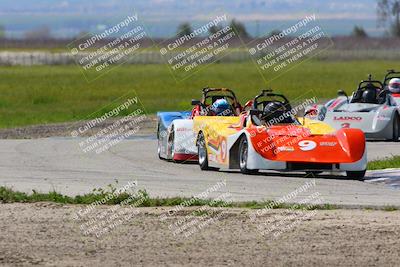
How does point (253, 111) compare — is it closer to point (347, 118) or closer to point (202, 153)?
point (202, 153)

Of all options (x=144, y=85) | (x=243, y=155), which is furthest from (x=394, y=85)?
(x=144, y=85)

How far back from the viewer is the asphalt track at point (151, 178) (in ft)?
61.5

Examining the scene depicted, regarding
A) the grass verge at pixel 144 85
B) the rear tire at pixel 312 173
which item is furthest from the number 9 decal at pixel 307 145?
the grass verge at pixel 144 85

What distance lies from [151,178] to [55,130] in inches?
554

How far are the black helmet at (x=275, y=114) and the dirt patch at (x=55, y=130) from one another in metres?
11.3

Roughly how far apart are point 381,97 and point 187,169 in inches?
413

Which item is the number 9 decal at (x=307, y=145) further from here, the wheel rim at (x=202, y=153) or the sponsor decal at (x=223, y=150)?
the wheel rim at (x=202, y=153)

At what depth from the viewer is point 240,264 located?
1259cm

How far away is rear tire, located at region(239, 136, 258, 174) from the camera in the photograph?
2205 cm

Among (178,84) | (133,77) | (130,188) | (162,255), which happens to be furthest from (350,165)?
(133,77)

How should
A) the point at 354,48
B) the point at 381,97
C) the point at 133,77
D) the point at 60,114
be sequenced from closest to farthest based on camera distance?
1. the point at 381,97
2. the point at 60,114
3. the point at 133,77
4. the point at 354,48

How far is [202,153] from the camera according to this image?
23703 millimetres

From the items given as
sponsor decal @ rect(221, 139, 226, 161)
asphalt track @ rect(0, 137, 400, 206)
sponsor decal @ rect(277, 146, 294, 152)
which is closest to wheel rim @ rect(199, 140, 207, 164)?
asphalt track @ rect(0, 137, 400, 206)

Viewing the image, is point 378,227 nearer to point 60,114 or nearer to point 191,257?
point 191,257
